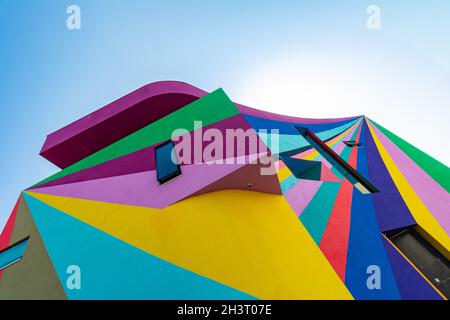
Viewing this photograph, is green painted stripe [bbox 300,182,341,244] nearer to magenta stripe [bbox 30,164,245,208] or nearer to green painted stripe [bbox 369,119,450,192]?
magenta stripe [bbox 30,164,245,208]

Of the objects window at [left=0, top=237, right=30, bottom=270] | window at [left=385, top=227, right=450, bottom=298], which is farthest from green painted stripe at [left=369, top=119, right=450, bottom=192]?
window at [left=0, top=237, right=30, bottom=270]

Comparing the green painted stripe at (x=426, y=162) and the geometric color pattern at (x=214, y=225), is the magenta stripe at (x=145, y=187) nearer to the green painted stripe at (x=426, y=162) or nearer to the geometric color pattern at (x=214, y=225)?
the geometric color pattern at (x=214, y=225)

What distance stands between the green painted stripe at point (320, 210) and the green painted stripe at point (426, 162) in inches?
146

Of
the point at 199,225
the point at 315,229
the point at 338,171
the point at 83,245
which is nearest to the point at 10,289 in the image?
the point at 83,245

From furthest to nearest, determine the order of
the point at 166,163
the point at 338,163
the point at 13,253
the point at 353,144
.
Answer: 1. the point at 353,144
2. the point at 338,163
3. the point at 166,163
4. the point at 13,253

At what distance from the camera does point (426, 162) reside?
34.2ft

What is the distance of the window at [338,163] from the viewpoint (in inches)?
363

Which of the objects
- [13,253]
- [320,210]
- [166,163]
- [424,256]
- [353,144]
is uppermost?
[353,144]

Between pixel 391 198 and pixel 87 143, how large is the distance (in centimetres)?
1044

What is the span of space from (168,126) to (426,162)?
9097 mm

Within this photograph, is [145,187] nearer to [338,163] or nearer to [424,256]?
[424,256]

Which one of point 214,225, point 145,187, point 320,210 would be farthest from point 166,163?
point 320,210

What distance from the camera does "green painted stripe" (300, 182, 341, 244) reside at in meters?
6.90

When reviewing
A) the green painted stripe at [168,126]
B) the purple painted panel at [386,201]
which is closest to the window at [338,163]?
the purple painted panel at [386,201]
